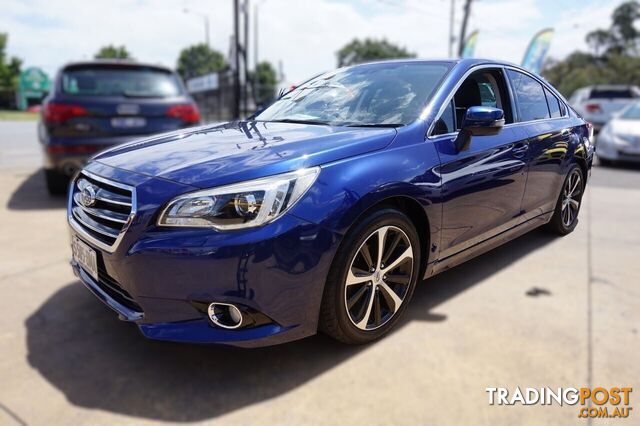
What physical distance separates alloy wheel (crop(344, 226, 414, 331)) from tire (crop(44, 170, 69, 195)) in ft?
15.8

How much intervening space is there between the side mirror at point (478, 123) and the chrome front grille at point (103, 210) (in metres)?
1.74

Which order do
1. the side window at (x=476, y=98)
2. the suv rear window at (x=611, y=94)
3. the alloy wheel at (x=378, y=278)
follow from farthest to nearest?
the suv rear window at (x=611, y=94) → the side window at (x=476, y=98) → the alloy wheel at (x=378, y=278)

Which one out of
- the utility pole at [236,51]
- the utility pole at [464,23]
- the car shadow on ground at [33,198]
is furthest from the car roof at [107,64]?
the utility pole at [464,23]

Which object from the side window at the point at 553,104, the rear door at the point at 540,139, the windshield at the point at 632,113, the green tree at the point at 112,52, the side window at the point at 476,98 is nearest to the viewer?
the side window at the point at 476,98

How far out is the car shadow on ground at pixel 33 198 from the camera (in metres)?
5.30

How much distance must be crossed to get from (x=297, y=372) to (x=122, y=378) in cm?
80

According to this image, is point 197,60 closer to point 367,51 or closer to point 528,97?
point 367,51

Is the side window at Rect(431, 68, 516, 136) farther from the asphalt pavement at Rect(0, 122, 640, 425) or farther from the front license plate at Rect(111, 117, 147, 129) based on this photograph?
the front license plate at Rect(111, 117, 147, 129)

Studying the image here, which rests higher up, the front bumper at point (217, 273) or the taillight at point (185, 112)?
the taillight at point (185, 112)

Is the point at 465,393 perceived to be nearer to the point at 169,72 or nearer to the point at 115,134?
the point at 115,134

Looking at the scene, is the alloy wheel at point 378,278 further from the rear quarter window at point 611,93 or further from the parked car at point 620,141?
the rear quarter window at point 611,93

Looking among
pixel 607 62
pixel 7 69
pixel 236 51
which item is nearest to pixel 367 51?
pixel 607 62

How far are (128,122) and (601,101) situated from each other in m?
12.5

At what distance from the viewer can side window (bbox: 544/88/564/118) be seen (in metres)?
3.66
